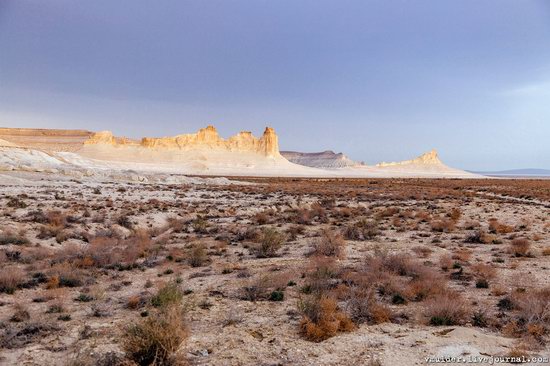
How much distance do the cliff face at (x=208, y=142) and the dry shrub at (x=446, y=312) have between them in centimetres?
12198

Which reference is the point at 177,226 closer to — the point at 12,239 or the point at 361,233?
the point at 12,239

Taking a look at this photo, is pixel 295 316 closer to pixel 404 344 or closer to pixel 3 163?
pixel 404 344

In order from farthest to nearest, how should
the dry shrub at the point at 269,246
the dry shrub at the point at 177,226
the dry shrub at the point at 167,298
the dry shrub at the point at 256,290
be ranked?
the dry shrub at the point at 177,226
the dry shrub at the point at 269,246
the dry shrub at the point at 256,290
the dry shrub at the point at 167,298

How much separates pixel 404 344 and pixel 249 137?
130m

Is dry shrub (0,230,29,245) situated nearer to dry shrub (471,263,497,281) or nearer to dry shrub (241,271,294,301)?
dry shrub (241,271,294,301)

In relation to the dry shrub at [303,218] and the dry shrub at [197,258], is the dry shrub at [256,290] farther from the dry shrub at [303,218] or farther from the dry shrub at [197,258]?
the dry shrub at [303,218]

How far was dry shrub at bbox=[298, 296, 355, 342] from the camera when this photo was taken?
5684 millimetres

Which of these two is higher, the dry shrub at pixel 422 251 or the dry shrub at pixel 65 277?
the dry shrub at pixel 422 251

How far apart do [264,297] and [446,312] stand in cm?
307

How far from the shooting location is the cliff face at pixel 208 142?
12794cm

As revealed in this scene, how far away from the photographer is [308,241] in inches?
535

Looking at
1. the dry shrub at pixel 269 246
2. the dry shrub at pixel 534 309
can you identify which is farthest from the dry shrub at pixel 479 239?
the dry shrub at pixel 534 309

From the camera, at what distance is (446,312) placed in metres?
6.25

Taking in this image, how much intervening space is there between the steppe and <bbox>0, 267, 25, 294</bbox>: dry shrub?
0.08 feet
